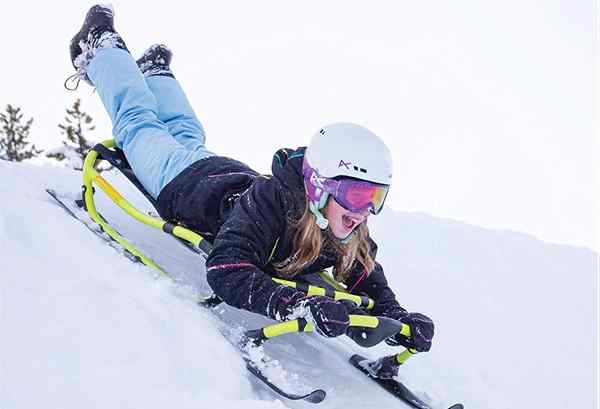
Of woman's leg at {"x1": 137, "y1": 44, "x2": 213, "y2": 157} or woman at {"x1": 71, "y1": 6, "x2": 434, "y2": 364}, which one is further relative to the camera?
woman's leg at {"x1": 137, "y1": 44, "x2": 213, "y2": 157}

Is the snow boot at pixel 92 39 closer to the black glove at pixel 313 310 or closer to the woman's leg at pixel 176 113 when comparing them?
the woman's leg at pixel 176 113

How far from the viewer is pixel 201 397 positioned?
2.07 m

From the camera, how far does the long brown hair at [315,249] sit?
321cm

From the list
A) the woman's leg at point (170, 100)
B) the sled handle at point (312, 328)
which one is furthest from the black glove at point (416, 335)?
the woman's leg at point (170, 100)

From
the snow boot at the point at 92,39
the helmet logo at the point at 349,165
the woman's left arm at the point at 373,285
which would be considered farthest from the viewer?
the snow boot at the point at 92,39

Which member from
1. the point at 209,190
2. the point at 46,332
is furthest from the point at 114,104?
the point at 46,332

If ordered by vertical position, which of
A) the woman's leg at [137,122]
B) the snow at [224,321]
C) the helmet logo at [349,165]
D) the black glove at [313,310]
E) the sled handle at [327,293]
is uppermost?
the helmet logo at [349,165]

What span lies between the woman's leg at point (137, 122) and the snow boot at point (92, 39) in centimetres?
8

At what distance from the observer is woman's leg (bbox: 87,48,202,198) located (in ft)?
13.5

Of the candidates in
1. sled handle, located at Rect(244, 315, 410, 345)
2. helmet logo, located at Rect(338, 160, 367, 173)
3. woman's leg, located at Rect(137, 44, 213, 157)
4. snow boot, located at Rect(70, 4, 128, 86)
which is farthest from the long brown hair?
snow boot, located at Rect(70, 4, 128, 86)

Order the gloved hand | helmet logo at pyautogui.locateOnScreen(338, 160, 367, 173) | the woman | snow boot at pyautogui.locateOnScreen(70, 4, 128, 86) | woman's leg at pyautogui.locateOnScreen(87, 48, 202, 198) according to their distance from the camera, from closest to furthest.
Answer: the gloved hand
the woman
helmet logo at pyautogui.locateOnScreen(338, 160, 367, 173)
woman's leg at pyautogui.locateOnScreen(87, 48, 202, 198)
snow boot at pyautogui.locateOnScreen(70, 4, 128, 86)

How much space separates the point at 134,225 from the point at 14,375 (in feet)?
8.27

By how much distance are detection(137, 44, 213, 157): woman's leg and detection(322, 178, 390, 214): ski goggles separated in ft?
6.30

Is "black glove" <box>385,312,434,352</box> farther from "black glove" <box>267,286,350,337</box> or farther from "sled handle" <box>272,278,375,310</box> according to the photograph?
"black glove" <box>267,286,350,337</box>
